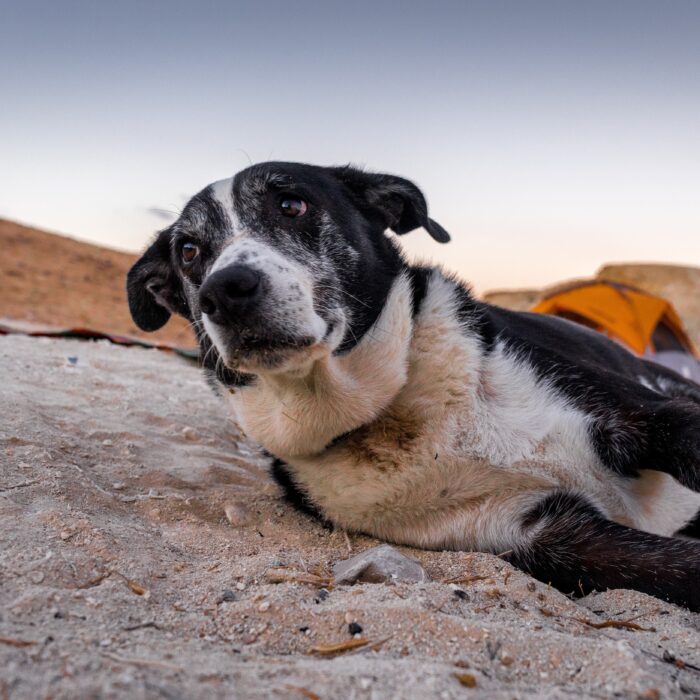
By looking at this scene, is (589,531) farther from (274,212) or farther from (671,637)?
(274,212)

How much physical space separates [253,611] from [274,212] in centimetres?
150

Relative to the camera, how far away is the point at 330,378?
259cm

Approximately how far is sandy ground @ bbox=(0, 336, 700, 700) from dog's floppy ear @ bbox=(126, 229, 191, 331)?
710 mm

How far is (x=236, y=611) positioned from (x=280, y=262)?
1.11 metres

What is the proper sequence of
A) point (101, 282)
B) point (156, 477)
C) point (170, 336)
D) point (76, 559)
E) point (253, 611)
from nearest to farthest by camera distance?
point (253, 611) → point (76, 559) → point (156, 477) → point (170, 336) → point (101, 282)

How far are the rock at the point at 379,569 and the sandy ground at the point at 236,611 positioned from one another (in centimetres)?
7

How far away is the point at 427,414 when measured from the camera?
2666 mm

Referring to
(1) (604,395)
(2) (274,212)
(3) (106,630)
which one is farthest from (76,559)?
(1) (604,395)

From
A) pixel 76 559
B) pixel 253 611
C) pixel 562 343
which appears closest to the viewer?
pixel 253 611

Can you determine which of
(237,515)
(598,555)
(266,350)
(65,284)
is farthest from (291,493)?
(65,284)

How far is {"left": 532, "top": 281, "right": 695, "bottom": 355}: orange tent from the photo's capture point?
7.94 meters

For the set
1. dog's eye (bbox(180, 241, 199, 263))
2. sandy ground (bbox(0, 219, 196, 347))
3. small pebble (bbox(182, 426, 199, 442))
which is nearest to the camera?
dog's eye (bbox(180, 241, 199, 263))

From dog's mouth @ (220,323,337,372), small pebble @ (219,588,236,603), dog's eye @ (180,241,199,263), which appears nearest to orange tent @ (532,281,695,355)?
dog's eye @ (180,241,199,263)

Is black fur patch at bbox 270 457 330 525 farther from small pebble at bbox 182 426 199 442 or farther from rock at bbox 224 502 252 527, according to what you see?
small pebble at bbox 182 426 199 442
